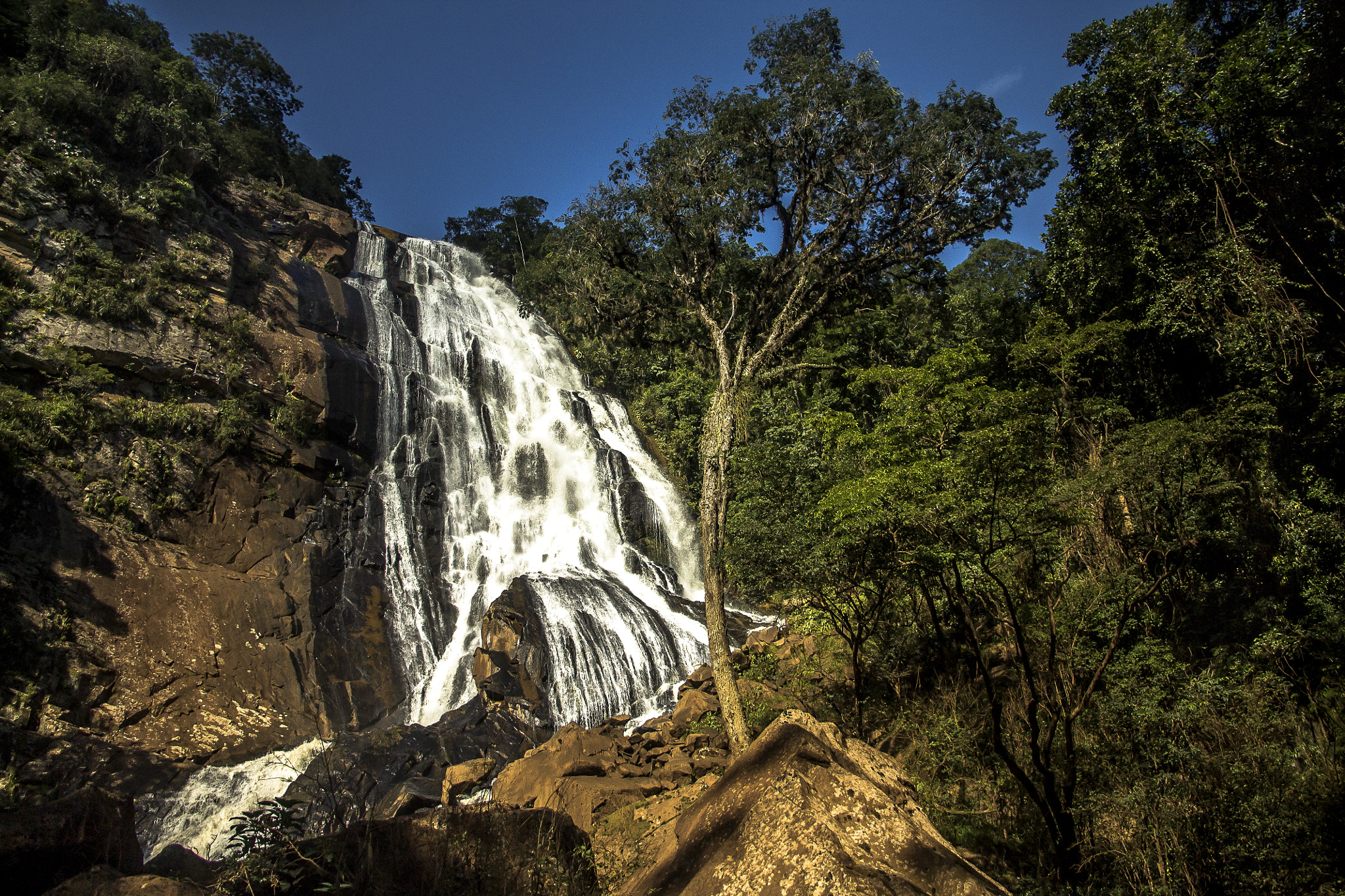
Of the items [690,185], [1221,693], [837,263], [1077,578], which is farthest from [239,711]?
[1221,693]

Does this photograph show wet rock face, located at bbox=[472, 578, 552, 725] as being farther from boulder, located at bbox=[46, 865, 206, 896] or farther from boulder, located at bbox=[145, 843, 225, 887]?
boulder, located at bbox=[46, 865, 206, 896]

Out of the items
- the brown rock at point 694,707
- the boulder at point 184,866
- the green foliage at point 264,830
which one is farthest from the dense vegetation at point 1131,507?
the boulder at point 184,866

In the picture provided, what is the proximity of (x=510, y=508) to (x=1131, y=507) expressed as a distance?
1660 centimetres

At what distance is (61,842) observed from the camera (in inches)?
150

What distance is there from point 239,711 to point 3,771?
11.2 ft

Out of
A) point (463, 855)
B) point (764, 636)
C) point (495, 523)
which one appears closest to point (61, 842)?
point (463, 855)

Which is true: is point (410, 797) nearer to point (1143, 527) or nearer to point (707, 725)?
point (707, 725)

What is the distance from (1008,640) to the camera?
9766 mm

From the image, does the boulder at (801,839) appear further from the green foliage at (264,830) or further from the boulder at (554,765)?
the boulder at (554,765)

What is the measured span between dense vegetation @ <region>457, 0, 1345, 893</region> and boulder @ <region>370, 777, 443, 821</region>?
18.1 ft

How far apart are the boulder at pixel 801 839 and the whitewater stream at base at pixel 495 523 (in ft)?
33.7

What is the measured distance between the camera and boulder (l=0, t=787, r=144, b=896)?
3.59m

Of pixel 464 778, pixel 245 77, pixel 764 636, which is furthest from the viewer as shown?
pixel 245 77

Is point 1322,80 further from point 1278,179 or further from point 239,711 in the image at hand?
point 239,711
